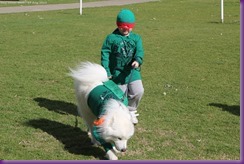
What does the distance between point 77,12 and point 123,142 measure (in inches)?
665

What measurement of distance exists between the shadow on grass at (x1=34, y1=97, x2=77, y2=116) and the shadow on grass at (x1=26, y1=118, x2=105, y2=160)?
0.47 meters

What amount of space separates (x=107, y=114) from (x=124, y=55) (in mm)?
1345

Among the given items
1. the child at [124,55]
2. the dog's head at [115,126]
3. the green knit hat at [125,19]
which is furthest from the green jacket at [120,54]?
the dog's head at [115,126]

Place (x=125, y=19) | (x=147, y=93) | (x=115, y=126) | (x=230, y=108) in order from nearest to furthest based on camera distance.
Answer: (x=115, y=126), (x=125, y=19), (x=230, y=108), (x=147, y=93)

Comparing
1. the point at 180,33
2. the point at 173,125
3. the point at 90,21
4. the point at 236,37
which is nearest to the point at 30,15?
the point at 90,21

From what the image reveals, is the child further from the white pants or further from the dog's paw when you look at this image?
the dog's paw

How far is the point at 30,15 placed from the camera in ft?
65.2

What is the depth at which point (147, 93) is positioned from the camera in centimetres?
754

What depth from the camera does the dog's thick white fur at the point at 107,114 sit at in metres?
4.54

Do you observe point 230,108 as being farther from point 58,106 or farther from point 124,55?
point 58,106

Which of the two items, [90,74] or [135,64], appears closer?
[90,74]

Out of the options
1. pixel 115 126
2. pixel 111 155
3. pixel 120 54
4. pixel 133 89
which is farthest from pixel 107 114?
pixel 133 89

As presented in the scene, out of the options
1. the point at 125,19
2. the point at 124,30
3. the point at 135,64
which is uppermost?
the point at 125,19

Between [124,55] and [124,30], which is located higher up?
[124,30]
